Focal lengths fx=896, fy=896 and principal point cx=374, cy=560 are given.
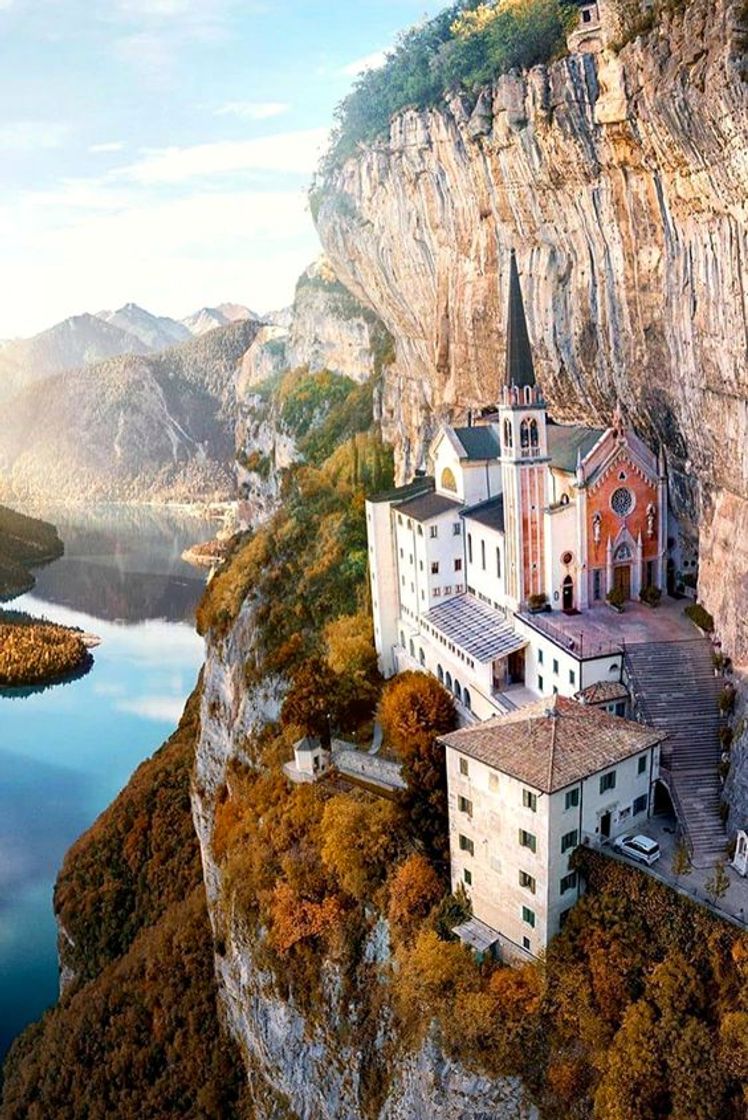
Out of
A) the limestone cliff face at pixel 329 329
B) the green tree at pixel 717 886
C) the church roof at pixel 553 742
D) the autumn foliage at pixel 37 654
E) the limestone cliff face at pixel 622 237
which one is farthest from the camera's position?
the autumn foliage at pixel 37 654

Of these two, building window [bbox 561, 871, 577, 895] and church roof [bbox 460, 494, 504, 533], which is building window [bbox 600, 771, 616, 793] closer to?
building window [bbox 561, 871, 577, 895]

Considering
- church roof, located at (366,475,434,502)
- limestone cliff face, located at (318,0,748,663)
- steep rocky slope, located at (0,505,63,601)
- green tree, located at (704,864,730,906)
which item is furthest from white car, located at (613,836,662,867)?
steep rocky slope, located at (0,505,63,601)

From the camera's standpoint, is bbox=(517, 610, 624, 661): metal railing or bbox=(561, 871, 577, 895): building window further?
bbox=(517, 610, 624, 661): metal railing

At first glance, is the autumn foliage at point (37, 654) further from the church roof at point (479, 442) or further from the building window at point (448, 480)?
the church roof at point (479, 442)

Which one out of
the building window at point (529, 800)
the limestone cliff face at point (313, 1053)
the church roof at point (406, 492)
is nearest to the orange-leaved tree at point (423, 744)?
the limestone cliff face at point (313, 1053)

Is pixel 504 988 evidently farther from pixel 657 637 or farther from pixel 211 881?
pixel 211 881

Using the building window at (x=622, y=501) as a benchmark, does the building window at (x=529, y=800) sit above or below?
below
